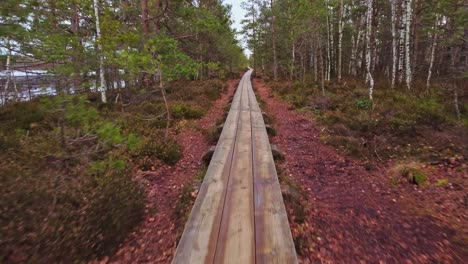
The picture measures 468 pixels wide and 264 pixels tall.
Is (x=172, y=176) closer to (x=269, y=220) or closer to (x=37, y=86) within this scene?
(x=269, y=220)

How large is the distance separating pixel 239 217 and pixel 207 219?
45 centimetres

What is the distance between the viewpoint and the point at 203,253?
8.50ft

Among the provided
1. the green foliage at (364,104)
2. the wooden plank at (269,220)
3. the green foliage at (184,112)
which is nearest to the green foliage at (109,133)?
the wooden plank at (269,220)

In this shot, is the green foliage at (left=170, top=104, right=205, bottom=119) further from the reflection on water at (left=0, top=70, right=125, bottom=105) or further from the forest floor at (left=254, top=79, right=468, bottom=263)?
the forest floor at (left=254, top=79, right=468, bottom=263)

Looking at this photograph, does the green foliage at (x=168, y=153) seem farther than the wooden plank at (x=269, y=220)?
Yes

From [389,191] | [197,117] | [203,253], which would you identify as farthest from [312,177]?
[197,117]

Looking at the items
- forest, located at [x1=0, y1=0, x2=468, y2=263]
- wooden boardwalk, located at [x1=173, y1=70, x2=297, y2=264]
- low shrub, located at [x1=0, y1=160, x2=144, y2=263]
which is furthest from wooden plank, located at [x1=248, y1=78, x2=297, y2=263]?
low shrub, located at [x1=0, y1=160, x2=144, y2=263]

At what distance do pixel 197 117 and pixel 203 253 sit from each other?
28.2ft

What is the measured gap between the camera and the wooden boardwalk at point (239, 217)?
259 centimetres

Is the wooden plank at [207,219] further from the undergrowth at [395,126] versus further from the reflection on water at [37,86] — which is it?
A: the undergrowth at [395,126]

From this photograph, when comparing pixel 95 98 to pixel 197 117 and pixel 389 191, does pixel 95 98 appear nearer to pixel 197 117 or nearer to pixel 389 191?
pixel 197 117

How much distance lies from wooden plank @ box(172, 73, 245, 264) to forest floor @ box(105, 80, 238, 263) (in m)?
0.42

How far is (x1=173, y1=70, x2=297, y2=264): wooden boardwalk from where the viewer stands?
2.59 meters

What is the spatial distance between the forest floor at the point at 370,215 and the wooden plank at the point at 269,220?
0.43m
